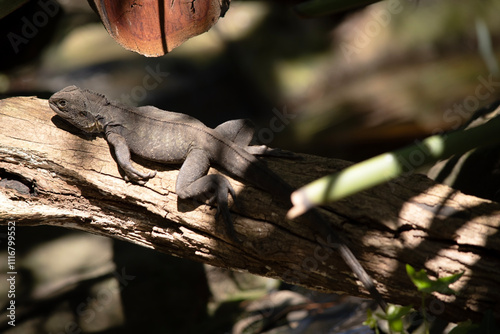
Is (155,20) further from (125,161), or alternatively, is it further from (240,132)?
(240,132)

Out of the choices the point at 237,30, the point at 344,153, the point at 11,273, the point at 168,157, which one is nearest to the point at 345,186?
the point at 168,157

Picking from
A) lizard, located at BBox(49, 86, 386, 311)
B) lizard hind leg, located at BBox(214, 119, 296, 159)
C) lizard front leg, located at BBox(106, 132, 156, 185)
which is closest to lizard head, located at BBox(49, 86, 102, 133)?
lizard, located at BBox(49, 86, 386, 311)

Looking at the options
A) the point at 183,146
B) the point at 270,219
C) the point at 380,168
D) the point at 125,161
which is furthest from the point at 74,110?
the point at 380,168

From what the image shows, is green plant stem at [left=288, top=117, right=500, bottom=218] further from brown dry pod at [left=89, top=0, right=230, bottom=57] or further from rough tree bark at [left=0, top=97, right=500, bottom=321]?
brown dry pod at [left=89, top=0, right=230, bottom=57]

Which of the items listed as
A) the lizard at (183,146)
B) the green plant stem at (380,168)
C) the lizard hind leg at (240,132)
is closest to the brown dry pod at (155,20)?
the lizard at (183,146)

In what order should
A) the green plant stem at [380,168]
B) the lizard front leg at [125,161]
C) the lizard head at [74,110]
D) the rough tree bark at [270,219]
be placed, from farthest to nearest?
the lizard head at [74,110]
the lizard front leg at [125,161]
the rough tree bark at [270,219]
the green plant stem at [380,168]

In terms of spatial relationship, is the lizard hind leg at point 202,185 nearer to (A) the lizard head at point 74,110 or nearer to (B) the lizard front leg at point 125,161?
(B) the lizard front leg at point 125,161

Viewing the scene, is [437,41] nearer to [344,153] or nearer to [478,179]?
[344,153]
